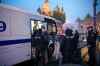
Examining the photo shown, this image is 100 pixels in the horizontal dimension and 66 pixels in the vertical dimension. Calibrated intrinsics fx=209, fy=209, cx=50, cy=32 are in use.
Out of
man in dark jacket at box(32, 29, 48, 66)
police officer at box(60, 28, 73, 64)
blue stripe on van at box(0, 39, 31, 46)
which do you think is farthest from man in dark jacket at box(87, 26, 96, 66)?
blue stripe on van at box(0, 39, 31, 46)

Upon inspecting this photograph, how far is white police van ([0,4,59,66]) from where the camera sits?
249 cm

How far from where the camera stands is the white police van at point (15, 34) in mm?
2488

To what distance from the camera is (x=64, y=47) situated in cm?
281

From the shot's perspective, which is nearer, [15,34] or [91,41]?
[15,34]

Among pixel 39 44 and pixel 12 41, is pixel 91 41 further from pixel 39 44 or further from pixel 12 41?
pixel 12 41

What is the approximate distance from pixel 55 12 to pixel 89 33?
544mm

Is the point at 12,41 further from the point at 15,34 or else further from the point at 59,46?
the point at 59,46

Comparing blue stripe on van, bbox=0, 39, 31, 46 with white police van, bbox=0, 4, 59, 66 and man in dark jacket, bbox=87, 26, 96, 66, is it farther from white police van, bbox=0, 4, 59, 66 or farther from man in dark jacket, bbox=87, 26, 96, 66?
man in dark jacket, bbox=87, 26, 96, 66

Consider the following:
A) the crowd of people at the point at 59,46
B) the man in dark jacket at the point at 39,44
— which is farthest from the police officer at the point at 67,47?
the man in dark jacket at the point at 39,44

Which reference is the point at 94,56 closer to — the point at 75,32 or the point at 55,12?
the point at 75,32

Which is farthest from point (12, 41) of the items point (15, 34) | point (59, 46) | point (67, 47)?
point (67, 47)

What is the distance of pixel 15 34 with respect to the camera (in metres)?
2.62

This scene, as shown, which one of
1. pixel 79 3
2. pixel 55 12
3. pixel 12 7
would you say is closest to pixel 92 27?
pixel 79 3

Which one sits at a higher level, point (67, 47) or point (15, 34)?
point (15, 34)
